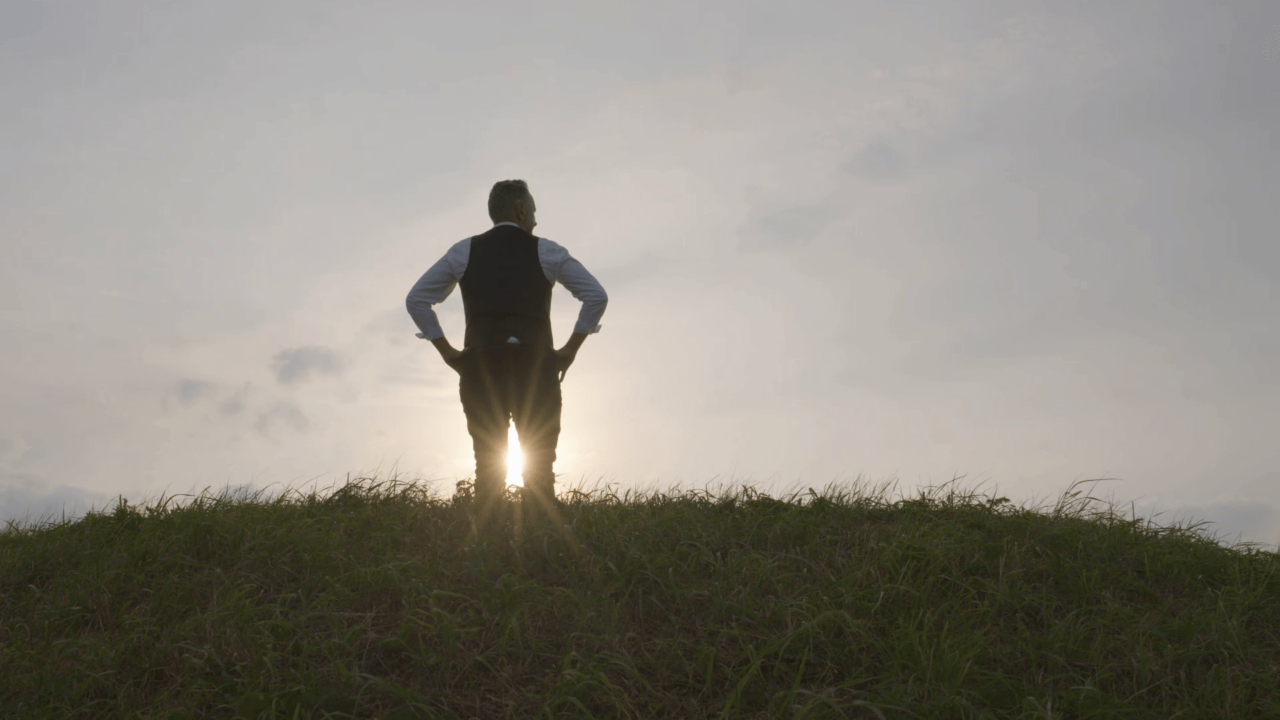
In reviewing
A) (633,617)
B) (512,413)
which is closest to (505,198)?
(512,413)

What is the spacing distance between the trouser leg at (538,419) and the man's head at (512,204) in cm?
103

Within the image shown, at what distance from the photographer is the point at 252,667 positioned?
173 inches

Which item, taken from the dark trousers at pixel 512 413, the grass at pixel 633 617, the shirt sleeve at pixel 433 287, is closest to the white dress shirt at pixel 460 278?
the shirt sleeve at pixel 433 287

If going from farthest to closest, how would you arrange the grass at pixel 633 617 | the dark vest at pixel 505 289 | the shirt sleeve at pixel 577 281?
the shirt sleeve at pixel 577 281 < the dark vest at pixel 505 289 < the grass at pixel 633 617

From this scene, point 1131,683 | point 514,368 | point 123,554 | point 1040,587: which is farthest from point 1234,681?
point 123,554

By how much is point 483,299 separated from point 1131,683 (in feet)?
15.5

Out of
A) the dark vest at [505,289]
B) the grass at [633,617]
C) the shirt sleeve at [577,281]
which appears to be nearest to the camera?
the grass at [633,617]

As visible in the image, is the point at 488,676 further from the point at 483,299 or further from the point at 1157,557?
the point at 1157,557

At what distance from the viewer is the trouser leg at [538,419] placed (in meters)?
6.44

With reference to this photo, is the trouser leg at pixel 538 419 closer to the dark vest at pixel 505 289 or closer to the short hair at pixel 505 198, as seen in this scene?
the dark vest at pixel 505 289

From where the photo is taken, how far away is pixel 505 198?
21.7 feet

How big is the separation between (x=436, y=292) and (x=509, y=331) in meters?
0.74

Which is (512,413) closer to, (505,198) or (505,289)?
(505,289)

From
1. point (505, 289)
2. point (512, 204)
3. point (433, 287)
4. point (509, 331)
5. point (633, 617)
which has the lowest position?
point (633, 617)
